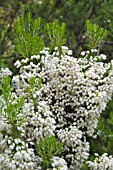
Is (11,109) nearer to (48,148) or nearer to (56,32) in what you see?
(48,148)

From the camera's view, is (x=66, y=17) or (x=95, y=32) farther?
(x=66, y=17)

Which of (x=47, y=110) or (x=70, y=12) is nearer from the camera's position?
(x=47, y=110)

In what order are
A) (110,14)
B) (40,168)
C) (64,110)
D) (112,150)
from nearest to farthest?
1. (40,168)
2. (64,110)
3. (112,150)
4. (110,14)

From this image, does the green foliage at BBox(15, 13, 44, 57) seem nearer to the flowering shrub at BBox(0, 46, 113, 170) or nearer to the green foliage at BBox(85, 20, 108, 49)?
the flowering shrub at BBox(0, 46, 113, 170)

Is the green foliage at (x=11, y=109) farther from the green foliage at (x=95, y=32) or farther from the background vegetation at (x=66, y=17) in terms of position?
the background vegetation at (x=66, y=17)

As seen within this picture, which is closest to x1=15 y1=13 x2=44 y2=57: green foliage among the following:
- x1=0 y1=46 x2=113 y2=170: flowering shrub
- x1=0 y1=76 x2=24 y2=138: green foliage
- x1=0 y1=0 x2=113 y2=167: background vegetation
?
x1=0 y1=46 x2=113 y2=170: flowering shrub

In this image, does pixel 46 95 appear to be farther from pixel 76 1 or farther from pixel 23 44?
pixel 76 1

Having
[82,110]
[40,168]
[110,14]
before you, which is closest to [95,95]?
[82,110]

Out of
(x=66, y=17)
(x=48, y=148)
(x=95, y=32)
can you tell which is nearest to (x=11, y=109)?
(x=48, y=148)
